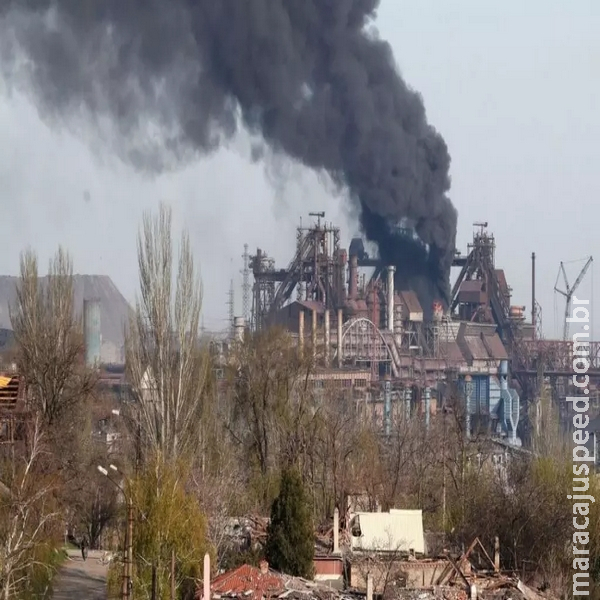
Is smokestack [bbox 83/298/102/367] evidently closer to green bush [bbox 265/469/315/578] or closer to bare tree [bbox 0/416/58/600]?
bare tree [bbox 0/416/58/600]

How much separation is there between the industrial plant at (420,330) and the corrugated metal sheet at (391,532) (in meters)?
42.0

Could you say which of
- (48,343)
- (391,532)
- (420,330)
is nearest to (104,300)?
(420,330)

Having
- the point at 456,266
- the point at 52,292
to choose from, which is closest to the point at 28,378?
the point at 52,292

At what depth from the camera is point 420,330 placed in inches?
2844

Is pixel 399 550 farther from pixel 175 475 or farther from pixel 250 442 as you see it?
pixel 250 442

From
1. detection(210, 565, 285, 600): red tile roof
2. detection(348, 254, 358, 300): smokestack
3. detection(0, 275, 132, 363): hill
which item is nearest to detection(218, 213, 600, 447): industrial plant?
detection(348, 254, 358, 300): smokestack

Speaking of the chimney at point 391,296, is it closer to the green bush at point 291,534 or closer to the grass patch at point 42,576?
the grass patch at point 42,576

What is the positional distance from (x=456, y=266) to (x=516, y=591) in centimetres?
6169

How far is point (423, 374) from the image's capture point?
68625 mm

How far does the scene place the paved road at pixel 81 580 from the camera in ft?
62.2

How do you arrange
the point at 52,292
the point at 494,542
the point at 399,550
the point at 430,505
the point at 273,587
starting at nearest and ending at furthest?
the point at 273,587, the point at 399,550, the point at 494,542, the point at 52,292, the point at 430,505

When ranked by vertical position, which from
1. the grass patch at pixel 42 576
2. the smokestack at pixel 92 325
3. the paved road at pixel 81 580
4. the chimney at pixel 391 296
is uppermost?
the chimney at pixel 391 296

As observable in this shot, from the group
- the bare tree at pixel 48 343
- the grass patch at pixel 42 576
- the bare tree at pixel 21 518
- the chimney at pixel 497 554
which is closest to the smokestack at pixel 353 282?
the bare tree at pixel 48 343

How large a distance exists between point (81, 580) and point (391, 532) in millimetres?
4814
